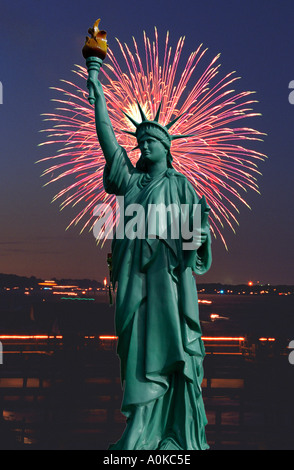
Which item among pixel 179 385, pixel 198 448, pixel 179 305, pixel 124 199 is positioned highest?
pixel 124 199

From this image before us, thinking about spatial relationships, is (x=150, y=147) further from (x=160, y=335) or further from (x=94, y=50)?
(x=160, y=335)

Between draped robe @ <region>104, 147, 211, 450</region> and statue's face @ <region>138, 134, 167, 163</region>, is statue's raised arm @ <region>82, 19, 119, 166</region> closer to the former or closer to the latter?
statue's face @ <region>138, 134, 167, 163</region>

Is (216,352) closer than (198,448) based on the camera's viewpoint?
No

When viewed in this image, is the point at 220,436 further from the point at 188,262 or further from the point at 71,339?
the point at 71,339

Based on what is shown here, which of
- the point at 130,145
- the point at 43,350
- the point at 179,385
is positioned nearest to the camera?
the point at 179,385

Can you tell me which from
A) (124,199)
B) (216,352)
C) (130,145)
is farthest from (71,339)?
(124,199)

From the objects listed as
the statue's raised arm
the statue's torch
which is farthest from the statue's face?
the statue's torch
